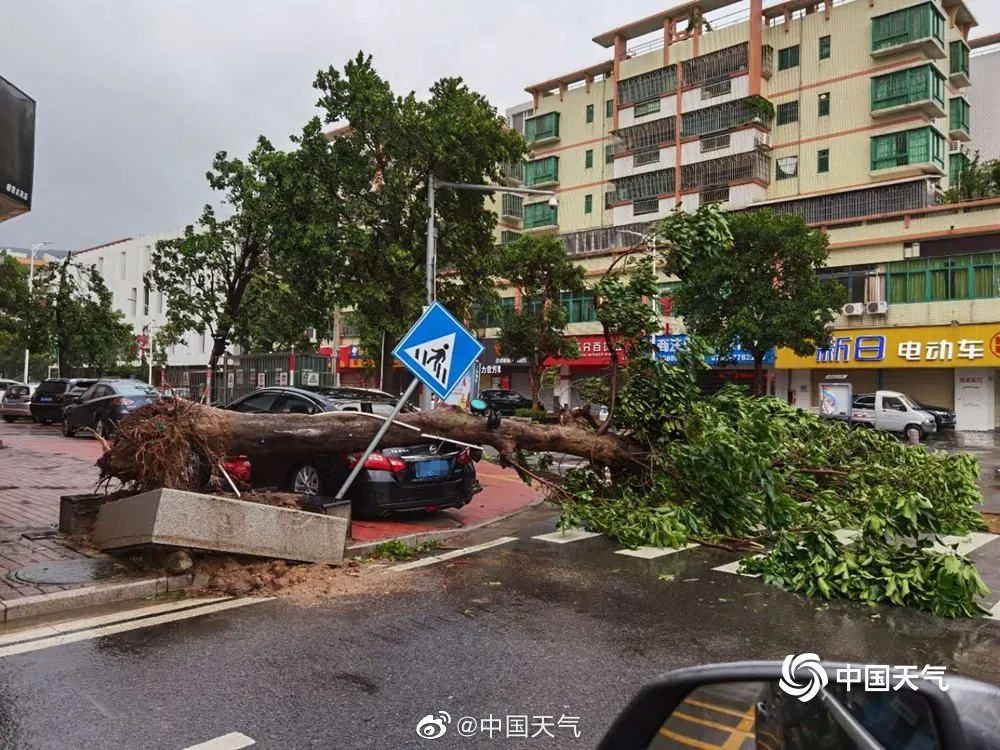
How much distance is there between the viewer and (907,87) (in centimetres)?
3619

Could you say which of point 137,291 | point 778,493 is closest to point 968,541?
point 778,493

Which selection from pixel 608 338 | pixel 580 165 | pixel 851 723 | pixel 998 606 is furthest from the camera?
pixel 580 165

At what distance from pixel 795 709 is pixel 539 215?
5166cm

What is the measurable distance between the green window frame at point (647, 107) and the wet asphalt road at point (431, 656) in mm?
42803

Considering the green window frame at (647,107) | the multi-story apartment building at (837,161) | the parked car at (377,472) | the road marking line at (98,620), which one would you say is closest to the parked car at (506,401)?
the multi-story apartment building at (837,161)

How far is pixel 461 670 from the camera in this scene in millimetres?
4578

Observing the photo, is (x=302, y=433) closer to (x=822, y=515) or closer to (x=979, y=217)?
(x=822, y=515)

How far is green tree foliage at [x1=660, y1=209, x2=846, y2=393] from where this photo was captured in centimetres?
2950

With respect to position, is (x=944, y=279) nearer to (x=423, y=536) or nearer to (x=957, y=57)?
(x=957, y=57)

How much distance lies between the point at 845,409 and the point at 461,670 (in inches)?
995

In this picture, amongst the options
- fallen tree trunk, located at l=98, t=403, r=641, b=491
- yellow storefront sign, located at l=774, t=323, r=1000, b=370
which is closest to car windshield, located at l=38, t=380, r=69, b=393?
fallen tree trunk, located at l=98, t=403, r=641, b=491

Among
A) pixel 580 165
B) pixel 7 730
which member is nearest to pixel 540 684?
pixel 7 730

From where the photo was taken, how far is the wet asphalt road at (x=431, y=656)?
379cm

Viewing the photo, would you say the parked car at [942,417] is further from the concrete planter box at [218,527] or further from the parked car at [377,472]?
the concrete planter box at [218,527]
